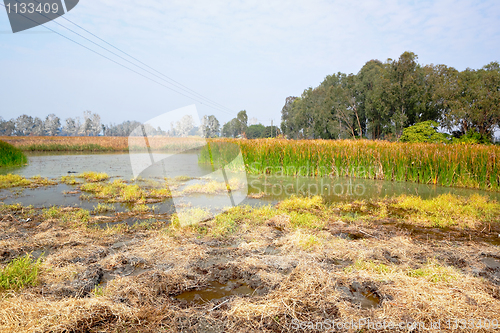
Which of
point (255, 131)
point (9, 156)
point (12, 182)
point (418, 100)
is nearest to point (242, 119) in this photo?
point (255, 131)

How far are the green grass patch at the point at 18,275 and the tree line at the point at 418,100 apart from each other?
25.7 meters

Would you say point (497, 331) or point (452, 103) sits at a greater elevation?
point (452, 103)

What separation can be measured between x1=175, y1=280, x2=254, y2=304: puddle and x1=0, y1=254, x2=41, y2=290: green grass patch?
1571 millimetres

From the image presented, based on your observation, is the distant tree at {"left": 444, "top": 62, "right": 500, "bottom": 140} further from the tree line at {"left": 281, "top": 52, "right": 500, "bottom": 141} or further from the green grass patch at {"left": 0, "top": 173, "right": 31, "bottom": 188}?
the green grass patch at {"left": 0, "top": 173, "right": 31, "bottom": 188}

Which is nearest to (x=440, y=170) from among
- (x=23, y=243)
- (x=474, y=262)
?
(x=474, y=262)

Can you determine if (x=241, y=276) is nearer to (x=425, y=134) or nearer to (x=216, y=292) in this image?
(x=216, y=292)

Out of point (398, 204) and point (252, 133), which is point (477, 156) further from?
point (252, 133)

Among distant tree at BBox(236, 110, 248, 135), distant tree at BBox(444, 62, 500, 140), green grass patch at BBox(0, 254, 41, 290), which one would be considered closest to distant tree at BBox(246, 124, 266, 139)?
distant tree at BBox(236, 110, 248, 135)

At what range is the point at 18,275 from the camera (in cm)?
293

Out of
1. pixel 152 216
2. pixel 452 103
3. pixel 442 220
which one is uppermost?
pixel 452 103

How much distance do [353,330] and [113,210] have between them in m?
5.73

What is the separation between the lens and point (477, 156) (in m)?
9.45

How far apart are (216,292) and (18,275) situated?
6.99 ft

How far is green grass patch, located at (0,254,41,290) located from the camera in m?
2.78
